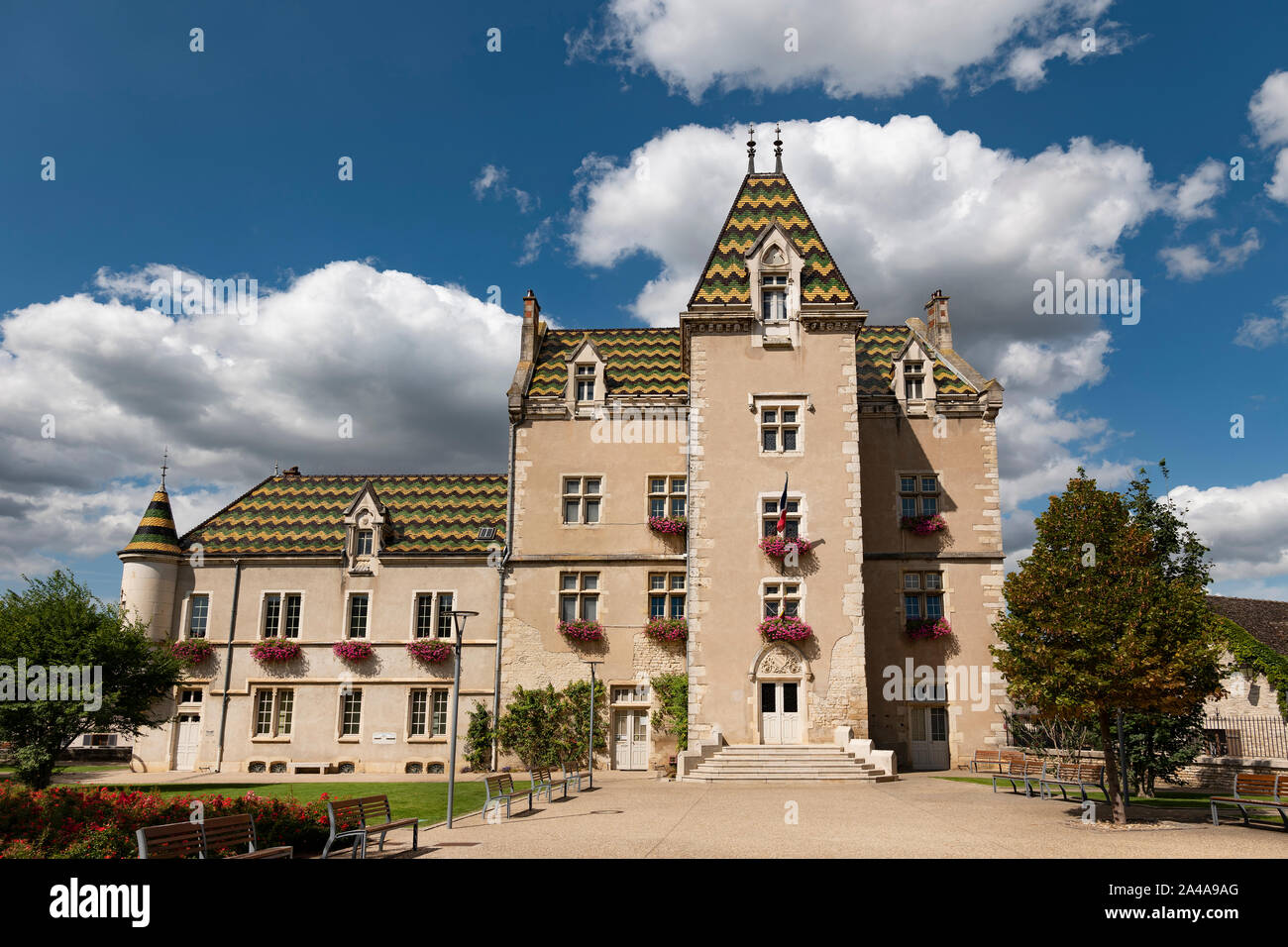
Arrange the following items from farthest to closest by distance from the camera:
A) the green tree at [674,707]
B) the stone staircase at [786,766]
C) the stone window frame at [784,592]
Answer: the green tree at [674,707] < the stone window frame at [784,592] < the stone staircase at [786,766]

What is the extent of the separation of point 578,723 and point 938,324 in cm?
2063

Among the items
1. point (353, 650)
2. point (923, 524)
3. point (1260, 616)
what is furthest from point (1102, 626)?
point (1260, 616)

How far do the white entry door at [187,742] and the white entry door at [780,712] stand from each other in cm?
1955

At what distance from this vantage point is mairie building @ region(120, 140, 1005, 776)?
25.7 m

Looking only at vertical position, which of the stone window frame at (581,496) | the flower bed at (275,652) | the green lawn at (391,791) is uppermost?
the stone window frame at (581,496)

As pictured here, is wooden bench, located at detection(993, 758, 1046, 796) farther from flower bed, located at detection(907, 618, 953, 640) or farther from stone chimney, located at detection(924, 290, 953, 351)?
stone chimney, located at detection(924, 290, 953, 351)

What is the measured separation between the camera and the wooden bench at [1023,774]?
19.4 meters

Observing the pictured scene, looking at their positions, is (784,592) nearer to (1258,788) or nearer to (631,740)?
(631,740)

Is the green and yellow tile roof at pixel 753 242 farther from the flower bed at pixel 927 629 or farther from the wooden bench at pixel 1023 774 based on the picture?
the wooden bench at pixel 1023 774

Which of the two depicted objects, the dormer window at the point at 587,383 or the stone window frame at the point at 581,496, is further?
the dormer window at the point at 587,383

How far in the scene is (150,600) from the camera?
2927 centimetres

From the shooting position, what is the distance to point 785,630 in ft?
82.0

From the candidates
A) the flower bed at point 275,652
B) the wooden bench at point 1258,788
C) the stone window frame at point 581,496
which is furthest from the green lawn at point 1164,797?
the flower bed at point 275,652
